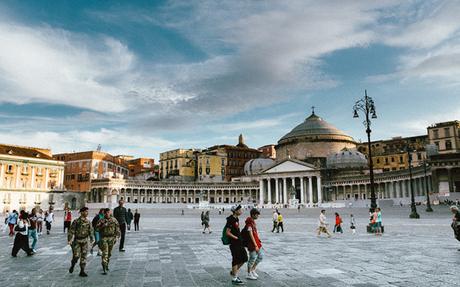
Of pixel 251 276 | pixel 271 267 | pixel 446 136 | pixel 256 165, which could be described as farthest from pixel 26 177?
pixel 446 136

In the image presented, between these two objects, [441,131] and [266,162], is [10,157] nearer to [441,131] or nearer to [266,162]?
[266,162]

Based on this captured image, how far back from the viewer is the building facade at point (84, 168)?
9106cm

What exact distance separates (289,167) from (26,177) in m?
59.3

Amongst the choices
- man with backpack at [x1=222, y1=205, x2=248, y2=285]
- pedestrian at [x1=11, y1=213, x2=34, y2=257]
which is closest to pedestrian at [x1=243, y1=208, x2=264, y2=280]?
man with backpack at [x1=222, y1=205, x2=248, y2=285]

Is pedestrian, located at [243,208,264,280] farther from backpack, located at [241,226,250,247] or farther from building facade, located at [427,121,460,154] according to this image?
building facade, located at [427,121,460,154]

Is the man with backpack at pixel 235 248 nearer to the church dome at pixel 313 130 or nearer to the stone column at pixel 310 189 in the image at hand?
the stone column at pixel 310 189

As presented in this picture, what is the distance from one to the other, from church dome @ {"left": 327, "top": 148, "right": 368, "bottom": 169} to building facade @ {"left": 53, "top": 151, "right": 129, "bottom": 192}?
182ft

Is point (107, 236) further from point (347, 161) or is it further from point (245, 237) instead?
point (347, 161)

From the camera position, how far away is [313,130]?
114188mm

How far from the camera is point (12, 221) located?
2141 centimetres

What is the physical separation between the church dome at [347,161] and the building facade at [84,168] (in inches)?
2184

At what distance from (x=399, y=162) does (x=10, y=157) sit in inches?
3401

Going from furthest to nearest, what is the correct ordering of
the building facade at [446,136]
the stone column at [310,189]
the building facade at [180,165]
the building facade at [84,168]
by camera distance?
1. the building facade at [180,165]
2. the stone column at [310,189]
3. the building facade at [84,168]
4. the building facade at [446,136]

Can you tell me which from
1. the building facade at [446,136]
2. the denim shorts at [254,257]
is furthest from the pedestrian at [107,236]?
the building facade at [446,136]
